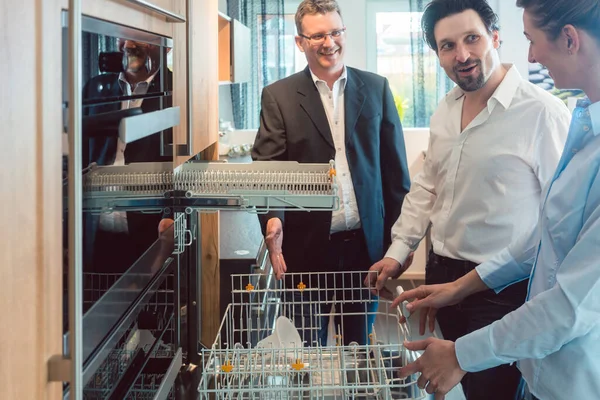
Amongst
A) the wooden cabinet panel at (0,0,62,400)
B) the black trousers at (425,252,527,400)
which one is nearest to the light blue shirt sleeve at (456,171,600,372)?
the black trousers at (425,252,527,400)

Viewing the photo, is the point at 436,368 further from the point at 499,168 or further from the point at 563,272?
the point at 499,168

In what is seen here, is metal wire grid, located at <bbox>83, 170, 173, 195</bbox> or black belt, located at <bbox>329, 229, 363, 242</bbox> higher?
metal wire grid, located at <bbox>83, 170, 173, 195</bbox>

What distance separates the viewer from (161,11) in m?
1.19

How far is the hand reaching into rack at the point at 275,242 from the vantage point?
6.93 ft

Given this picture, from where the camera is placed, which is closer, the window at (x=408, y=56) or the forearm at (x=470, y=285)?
the forearm at (x=470, y=285)

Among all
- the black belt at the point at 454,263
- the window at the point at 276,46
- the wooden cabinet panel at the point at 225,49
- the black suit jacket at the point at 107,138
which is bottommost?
the black belt at the point at 454,263

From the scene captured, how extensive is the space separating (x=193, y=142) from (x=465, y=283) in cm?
72

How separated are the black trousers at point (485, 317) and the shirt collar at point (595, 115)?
659 mm

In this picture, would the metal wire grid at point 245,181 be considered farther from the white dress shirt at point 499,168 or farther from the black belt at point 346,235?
the black belt at point 346,235

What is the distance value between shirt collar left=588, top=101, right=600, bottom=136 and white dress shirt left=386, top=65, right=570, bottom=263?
1.71 feet

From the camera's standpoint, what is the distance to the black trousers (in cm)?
179

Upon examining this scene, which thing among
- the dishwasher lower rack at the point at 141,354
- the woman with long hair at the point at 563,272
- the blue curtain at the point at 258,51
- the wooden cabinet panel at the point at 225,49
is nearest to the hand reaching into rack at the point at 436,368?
the woman with long hair at the point at 563,272

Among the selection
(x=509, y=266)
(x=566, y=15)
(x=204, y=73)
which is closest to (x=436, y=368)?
(x=509, y=266)

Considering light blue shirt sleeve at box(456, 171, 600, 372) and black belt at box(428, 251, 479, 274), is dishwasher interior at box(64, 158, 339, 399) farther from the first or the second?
black belt at box(428, 251, 479, 274)
